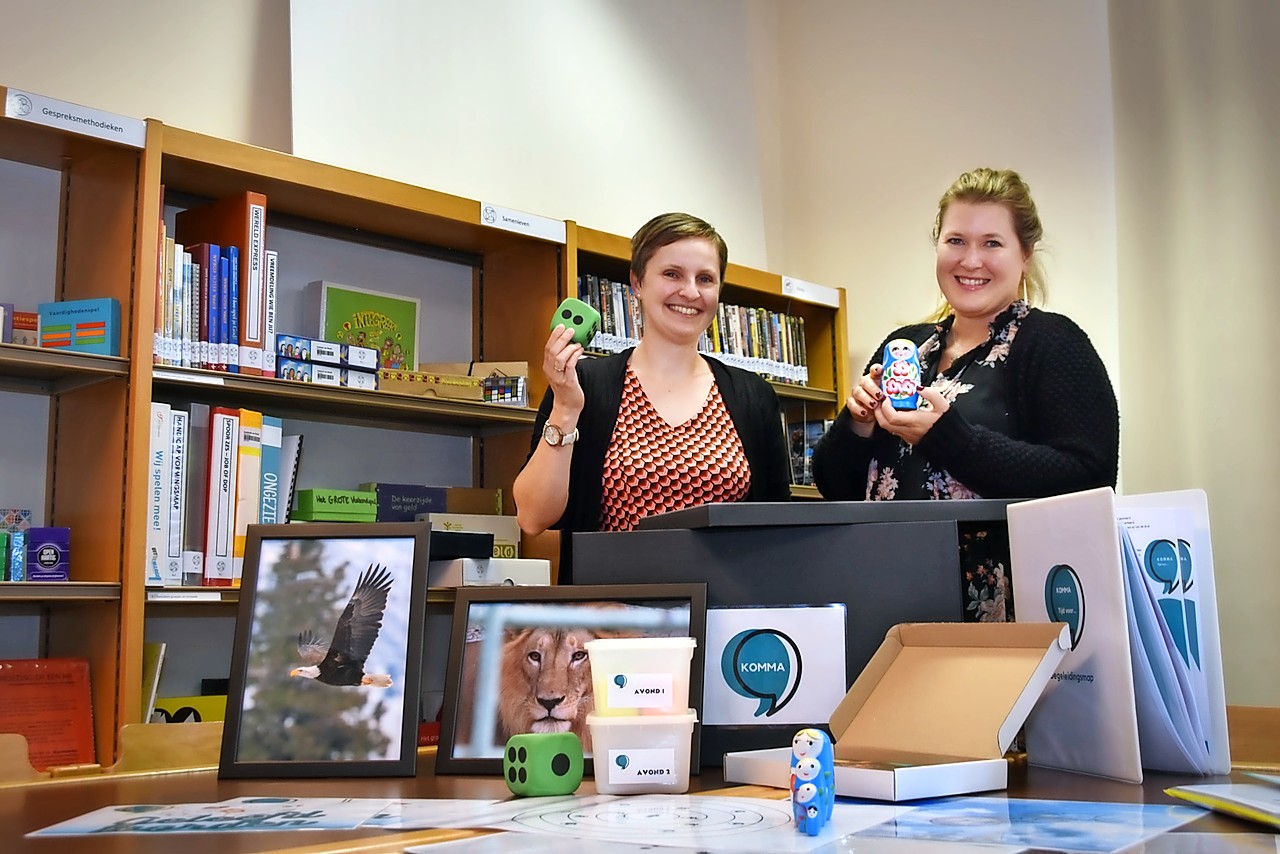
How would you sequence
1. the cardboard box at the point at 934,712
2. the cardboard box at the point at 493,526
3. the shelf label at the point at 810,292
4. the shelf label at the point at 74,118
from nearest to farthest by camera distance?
the cardboard box at the point at 934,712 → the shelf label at the point at 74,118 → the cardboard box at the point at 493,526 → the shelf label at the point at 810,292

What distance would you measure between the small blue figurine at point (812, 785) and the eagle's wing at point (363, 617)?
526 millimetres

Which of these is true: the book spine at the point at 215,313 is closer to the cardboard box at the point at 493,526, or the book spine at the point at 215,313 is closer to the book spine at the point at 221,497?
the book spine at the point at 221,497

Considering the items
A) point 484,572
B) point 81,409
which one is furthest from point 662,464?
point 81,409

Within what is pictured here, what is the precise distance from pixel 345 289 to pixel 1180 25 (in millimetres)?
2622

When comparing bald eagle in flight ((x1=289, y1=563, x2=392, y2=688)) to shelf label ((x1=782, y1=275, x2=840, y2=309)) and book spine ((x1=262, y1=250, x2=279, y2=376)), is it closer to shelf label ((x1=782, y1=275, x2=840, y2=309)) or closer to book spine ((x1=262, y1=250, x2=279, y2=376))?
book spine ((x1=262, y1=250, x2=279, y2=376))

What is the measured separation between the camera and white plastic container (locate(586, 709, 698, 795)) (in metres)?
1.02

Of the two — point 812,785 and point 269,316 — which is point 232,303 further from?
point 812,785

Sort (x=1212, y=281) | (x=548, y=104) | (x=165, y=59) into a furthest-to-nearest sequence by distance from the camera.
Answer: (x=548, y=104), (x=1212, y=281), (x=165, y=59)

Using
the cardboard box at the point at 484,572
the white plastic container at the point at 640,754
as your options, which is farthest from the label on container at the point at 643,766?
the cardboard box at the point at 484,572

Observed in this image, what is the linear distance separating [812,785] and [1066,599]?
43cm

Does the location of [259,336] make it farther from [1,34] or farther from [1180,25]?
[1180,25]

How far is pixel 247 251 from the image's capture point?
2.71 metres

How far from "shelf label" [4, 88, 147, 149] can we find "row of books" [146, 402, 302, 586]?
1.93 feet

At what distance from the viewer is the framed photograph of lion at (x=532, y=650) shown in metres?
1.17
